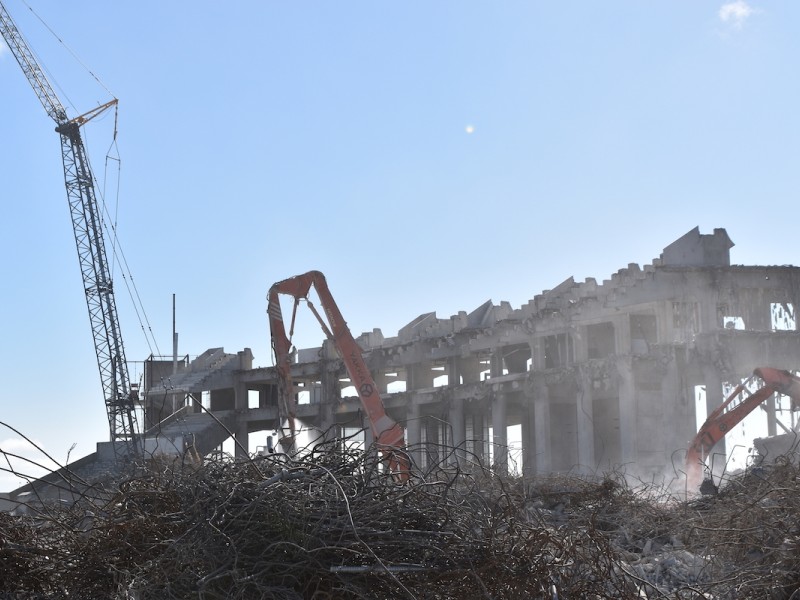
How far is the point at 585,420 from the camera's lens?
33281 mm

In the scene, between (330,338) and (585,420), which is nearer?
(330,338)

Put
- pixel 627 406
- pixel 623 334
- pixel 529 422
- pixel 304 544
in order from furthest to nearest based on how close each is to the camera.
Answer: pixel 529 422, pixel 623 334, pixel 627 406, pixel 304 544

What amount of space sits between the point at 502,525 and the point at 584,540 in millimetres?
472

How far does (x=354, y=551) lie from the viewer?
4426 millimetres

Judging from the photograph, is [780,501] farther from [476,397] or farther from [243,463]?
[476,397]

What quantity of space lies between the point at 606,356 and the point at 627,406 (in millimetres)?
2557

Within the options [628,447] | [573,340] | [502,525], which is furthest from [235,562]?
[573,340]

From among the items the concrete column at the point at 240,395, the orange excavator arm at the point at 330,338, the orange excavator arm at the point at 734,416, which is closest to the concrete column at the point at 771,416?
the orange excavator arm at the point at 734,416

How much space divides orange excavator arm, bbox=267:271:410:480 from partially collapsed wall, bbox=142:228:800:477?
6.78 meters

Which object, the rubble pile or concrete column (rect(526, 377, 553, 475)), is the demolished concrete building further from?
the rubble pile

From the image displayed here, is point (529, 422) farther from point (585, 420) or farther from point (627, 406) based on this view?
point (627, 406)

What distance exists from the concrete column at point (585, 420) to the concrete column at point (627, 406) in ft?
5.66

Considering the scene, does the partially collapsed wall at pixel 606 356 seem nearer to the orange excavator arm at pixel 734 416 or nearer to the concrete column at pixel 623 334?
the concrete column at pixel 623 334

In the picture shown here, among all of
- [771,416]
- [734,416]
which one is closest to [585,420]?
[771,416]
